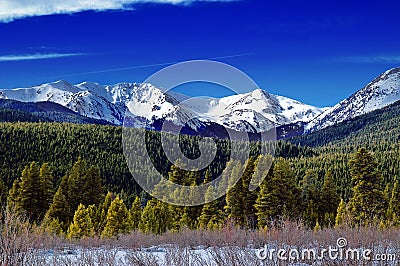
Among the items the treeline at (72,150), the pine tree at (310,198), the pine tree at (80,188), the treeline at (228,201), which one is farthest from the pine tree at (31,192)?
the treeline at (72,150)

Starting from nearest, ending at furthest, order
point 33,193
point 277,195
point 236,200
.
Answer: point 277,195 → point 236,200 → point 33,193

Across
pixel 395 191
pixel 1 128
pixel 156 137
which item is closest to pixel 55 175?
pixel 1 128

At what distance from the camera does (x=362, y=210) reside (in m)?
30.0

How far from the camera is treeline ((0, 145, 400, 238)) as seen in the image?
30.0m

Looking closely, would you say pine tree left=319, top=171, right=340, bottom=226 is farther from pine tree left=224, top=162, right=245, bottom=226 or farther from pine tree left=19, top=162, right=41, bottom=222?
pine tree left=19, top=162, right=41, bottom=222

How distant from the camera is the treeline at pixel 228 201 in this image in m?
30.0

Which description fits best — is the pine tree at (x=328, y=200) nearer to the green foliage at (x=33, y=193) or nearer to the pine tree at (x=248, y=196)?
the pine tree at (x=248, y=196)

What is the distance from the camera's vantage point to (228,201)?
1288 inches

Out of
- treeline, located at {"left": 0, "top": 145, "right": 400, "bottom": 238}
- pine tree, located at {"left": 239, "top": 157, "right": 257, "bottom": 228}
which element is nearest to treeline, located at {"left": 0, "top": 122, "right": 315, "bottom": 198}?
treeline, located at {"left": 0, "top": 145, "right": 400, "bottom": 238}

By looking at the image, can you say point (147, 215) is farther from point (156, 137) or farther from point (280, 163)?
point (156, 137)

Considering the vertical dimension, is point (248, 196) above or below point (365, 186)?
below

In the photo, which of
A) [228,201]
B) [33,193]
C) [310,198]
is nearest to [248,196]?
[228,201]

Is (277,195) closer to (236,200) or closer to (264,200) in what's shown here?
(264,200)

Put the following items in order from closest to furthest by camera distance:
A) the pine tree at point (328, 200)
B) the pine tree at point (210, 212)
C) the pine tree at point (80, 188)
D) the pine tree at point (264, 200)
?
the pine tree at point (264, 200), the pine tree at point (210, 212), the pine tree at point (328, 200), the pine tree at point (80, 188)
